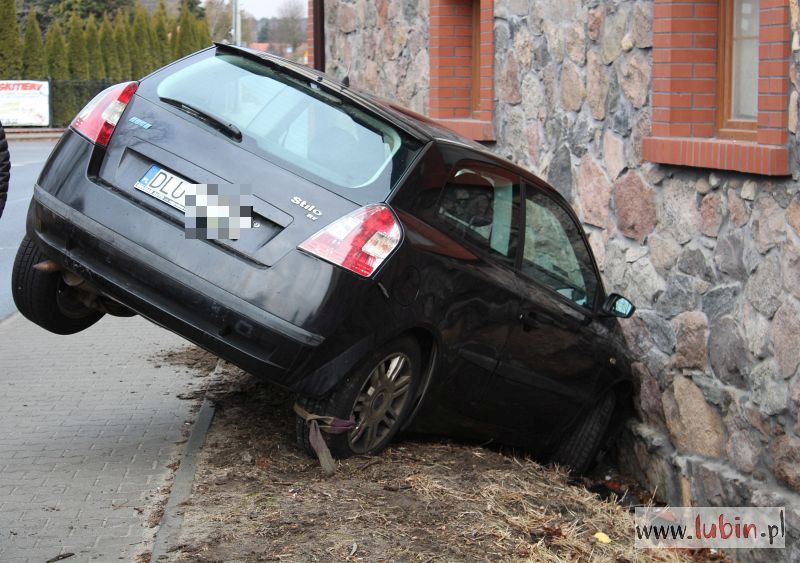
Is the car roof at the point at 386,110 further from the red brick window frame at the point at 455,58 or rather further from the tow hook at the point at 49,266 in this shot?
the red brick window frame at the point at 455,58

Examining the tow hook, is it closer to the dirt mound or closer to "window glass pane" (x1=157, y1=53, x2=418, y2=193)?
"window glass pane" (x1=157, y1=53, x2=418, y2=193)

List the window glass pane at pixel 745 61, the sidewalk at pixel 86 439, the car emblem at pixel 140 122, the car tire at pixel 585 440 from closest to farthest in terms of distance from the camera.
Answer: the sidewalk at pixel 86 439 → the car emblem at pixel 140 122 → the window glass pane at pixel 745 61 → the car tire at pixel 585 440

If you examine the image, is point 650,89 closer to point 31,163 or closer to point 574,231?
point 574,231

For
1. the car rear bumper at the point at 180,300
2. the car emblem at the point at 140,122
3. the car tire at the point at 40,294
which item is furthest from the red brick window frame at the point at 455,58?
the car rear bumper at the point at 180,300

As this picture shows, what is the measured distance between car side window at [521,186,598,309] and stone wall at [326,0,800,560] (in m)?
0.59

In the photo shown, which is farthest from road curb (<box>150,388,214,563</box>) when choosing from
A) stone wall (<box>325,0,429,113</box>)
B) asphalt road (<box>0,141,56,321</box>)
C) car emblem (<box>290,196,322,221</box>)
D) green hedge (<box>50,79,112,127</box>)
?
green hedge (<box>50,79,112,127</box>)

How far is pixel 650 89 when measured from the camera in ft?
23.0

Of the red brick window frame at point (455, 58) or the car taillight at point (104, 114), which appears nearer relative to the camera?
the car taillight at point (104, 114)

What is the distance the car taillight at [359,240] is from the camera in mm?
4723

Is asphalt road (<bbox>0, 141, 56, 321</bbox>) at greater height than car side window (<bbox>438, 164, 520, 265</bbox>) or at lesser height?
lesser

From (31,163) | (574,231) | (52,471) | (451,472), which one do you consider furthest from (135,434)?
(31,163)

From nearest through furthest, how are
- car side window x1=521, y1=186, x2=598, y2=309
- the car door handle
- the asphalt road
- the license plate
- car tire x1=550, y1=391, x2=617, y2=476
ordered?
the license plate < the car door handle < car side window x1=521, y1=186, x2=598, y2=309 < car tire x1=550, y1=391, x2=617, y2=476 < the asphalt road

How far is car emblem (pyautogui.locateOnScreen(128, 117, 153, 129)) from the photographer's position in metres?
5.18

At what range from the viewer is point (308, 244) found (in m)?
4.73
